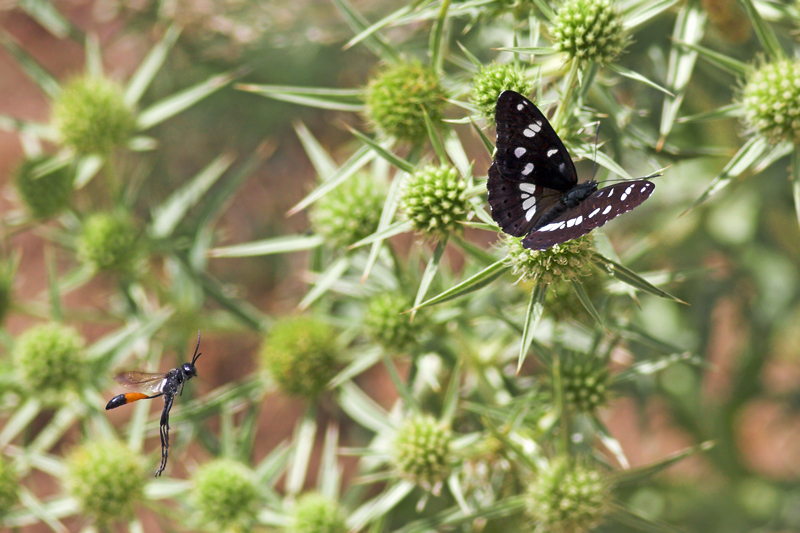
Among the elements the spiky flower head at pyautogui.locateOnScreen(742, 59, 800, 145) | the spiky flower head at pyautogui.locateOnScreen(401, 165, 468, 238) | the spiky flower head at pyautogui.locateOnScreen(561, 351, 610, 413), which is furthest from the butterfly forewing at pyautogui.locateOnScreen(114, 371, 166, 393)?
the spiky flower head at pyautogui.locateOnScreen(742, 59, 800, 145)

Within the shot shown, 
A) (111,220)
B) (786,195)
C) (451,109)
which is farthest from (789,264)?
(111,220)

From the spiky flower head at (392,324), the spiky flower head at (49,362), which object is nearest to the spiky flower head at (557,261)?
the spiky flower head at (392,324)

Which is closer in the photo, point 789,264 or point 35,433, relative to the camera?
point 789,264

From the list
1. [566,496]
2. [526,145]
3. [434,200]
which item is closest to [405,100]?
[434,200]

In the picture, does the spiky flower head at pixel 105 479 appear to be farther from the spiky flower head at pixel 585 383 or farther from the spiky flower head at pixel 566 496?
the spiky flower head at pixel 585 383

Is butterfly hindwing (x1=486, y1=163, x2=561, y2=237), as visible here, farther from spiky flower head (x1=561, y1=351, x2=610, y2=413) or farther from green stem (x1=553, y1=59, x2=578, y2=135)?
spiky flower head (x1=561, y1=351, x2=610, y2=413)

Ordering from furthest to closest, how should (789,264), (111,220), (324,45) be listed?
(324,45) < (789,264) < (111,220)

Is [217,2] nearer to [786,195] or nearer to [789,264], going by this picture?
[786,195]
